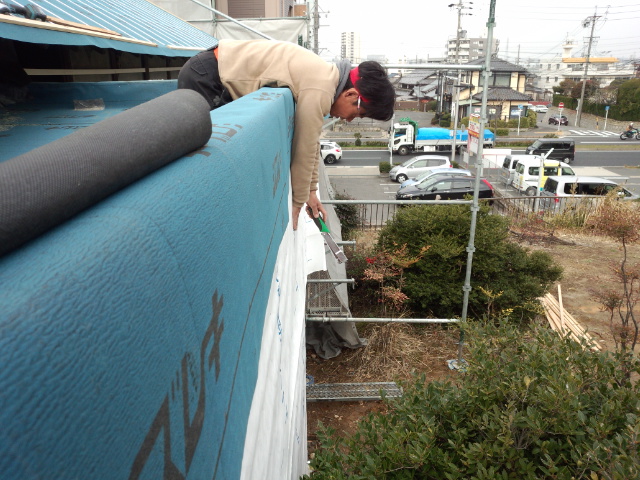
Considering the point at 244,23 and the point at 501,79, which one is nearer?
the point at 244,23

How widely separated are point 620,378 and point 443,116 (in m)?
43.1

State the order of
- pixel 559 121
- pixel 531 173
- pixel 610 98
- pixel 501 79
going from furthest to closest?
pixel 610 98 → pixel 501 79 → pixel 559 121 → pixel 531 173

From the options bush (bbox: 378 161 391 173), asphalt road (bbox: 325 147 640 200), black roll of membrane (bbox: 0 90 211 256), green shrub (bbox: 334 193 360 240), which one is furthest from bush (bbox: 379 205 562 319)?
bush (bbox: 378 161 391 173)

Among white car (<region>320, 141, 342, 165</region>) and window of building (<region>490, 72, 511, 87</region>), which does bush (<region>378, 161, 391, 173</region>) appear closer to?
white car (<region>320, 141, 342, 165</region>)

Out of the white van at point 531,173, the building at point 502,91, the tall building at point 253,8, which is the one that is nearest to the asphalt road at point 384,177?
the white van at point 531,173

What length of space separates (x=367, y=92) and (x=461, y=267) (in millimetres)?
5686

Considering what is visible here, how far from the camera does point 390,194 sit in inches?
865

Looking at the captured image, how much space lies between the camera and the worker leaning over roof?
2170 mm

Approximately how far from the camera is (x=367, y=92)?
2.26m

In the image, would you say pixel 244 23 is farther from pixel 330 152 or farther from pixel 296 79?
pixel 330 152

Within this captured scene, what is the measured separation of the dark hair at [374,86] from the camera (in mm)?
2256

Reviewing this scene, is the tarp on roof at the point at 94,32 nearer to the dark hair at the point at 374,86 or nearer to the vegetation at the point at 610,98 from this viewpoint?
the dark hair at the point at 374,86

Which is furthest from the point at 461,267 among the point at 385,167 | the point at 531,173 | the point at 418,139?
the point at 418,139

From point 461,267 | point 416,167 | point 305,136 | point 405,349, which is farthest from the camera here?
point 416,167
